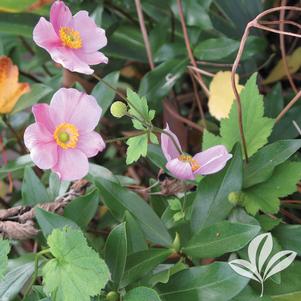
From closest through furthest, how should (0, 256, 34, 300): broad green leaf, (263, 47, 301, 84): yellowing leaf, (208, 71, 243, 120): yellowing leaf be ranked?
(0, 256, 34, 300): broad green leaf, (208, 71, 243, 120): yellowing leaf, (263, 47, 301, 84): yellowing leaf

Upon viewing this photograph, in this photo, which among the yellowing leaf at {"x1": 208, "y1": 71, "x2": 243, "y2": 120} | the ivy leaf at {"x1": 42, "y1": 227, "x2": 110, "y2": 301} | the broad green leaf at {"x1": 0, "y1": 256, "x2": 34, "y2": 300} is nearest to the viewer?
the ivy leaf at {"x1": 42, "y1": 227, "x2": 110, "y2": 301}

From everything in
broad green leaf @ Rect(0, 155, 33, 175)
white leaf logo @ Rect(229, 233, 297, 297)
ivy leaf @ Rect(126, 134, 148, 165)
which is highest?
ivy leaf @ Rect(126, 134, 148, 165)

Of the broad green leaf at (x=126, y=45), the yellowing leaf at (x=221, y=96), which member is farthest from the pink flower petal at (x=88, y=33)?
the broad green leaf at (x=126, y=45)

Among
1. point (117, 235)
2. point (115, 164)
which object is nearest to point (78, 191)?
point (117, 235)

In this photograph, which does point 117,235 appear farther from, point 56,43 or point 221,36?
point 221,36

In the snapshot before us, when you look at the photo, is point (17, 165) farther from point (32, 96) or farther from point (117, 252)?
point (117, 252)

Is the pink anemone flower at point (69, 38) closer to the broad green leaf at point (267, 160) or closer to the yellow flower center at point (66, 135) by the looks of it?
the yellow flower center at point (66, 135)

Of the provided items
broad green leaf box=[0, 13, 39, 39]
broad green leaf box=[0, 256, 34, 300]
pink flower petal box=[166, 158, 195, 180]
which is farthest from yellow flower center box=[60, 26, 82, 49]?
broad green leaf box=[0, 13, 39, 39]

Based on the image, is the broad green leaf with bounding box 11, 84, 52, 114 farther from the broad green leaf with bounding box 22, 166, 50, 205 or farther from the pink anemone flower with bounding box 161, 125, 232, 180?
the pink anemone flower with bounding box 161, 125, 232, 180
